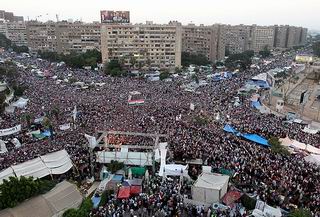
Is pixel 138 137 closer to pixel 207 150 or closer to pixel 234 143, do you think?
pixel 207 150

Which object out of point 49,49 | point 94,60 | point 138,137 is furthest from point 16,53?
point 138,137

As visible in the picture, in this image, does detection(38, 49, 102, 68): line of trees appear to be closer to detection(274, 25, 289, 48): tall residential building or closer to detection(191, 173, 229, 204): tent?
detection(191, 173, 229, 204): tent

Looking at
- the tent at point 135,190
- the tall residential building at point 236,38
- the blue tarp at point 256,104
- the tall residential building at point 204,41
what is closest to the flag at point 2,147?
the tent at point 135,190

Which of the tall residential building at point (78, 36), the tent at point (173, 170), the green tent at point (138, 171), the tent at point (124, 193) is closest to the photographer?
the tent at point (124, 193)

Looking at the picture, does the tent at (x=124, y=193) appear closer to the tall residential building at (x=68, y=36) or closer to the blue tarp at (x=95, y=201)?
the blue tarp at (x=95, y=201)

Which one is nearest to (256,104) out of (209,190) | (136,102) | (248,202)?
(136,102)

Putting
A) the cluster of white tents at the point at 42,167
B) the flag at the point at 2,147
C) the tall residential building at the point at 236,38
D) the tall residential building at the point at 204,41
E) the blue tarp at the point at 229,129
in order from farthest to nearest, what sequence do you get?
the tall residential building at the point at 236,38 → the tall residential building at the point at 204,41 → the blue tarp at the point at 229,129 → the flag at the point at 2,147 → the cluster of white tents at the point at 42,167

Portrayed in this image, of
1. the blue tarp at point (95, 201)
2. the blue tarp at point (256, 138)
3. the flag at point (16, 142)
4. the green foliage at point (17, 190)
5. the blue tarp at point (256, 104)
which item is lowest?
the blue tarp at point (256, 104)
